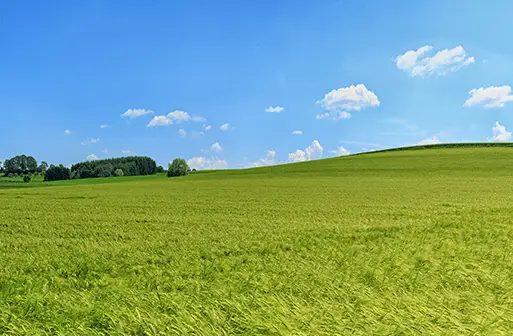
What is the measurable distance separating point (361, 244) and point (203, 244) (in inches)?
146

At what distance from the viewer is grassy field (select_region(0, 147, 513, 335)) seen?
3664 mm

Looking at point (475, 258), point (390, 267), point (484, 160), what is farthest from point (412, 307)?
point (484, 160)

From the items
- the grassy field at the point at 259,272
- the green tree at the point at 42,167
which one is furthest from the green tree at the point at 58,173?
the grassy field at the point at 259,272

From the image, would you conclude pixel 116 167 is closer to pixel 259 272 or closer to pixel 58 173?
pixel 58 173

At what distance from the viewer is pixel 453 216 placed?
490 inches

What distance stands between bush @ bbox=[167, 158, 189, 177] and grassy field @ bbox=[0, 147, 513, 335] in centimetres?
5016

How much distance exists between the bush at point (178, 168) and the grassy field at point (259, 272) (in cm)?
5016

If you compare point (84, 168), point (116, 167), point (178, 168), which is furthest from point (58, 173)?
point (178, 168)

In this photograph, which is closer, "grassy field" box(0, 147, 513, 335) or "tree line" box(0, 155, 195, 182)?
"grassy field" box(0, 147, 513, 335)

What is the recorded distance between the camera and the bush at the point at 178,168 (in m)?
64.0

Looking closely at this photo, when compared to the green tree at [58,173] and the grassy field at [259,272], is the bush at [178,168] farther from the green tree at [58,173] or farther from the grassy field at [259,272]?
the grassy field at [259,272]

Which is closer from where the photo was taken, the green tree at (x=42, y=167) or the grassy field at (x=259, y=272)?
the grassy field at (x=259, y=272)

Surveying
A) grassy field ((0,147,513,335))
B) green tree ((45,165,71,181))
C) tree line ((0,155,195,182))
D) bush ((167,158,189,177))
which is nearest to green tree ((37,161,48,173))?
tree line ((0,155,195,182))

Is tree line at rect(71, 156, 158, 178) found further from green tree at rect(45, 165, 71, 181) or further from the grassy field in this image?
the grassy field
